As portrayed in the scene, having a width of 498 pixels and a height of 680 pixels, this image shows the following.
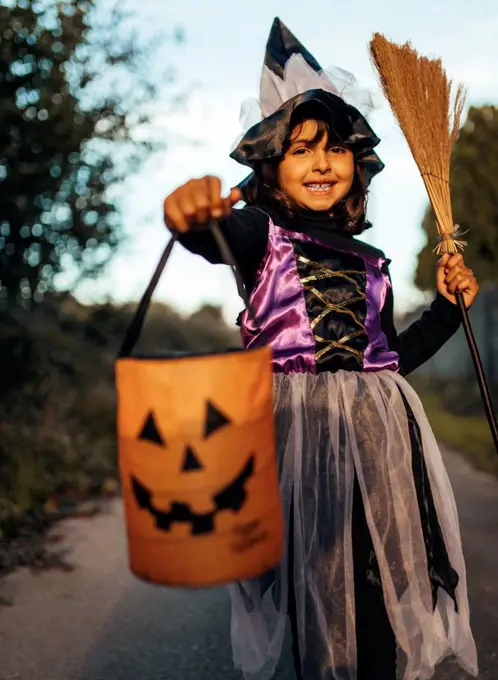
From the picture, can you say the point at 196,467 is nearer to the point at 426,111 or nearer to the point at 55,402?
the point at 426,111

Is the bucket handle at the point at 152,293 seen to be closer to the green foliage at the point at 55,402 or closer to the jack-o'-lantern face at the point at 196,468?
the jack-o'-lantern face at the point at 196,468

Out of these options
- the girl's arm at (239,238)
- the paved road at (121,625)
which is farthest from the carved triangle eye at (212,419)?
the paved road at (121,625)

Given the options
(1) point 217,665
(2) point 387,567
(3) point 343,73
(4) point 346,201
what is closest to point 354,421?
(2) point 387,567

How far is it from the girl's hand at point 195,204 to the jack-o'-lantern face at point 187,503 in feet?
1.26

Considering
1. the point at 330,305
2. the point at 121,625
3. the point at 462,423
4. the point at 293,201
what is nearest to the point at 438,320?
the point at 330,305

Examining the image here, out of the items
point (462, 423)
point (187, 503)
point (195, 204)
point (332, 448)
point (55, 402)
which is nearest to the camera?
point (187, 503)

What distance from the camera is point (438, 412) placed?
11.2 m

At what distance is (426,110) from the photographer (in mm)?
2430

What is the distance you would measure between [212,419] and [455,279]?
117 centimetres

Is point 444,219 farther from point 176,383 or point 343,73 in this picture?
point 176,383

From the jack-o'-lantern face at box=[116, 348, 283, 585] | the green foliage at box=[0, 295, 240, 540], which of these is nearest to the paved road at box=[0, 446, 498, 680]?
Result: the green foliage at box=[0, 295, 240, 540]

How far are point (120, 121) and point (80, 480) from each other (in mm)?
2565
